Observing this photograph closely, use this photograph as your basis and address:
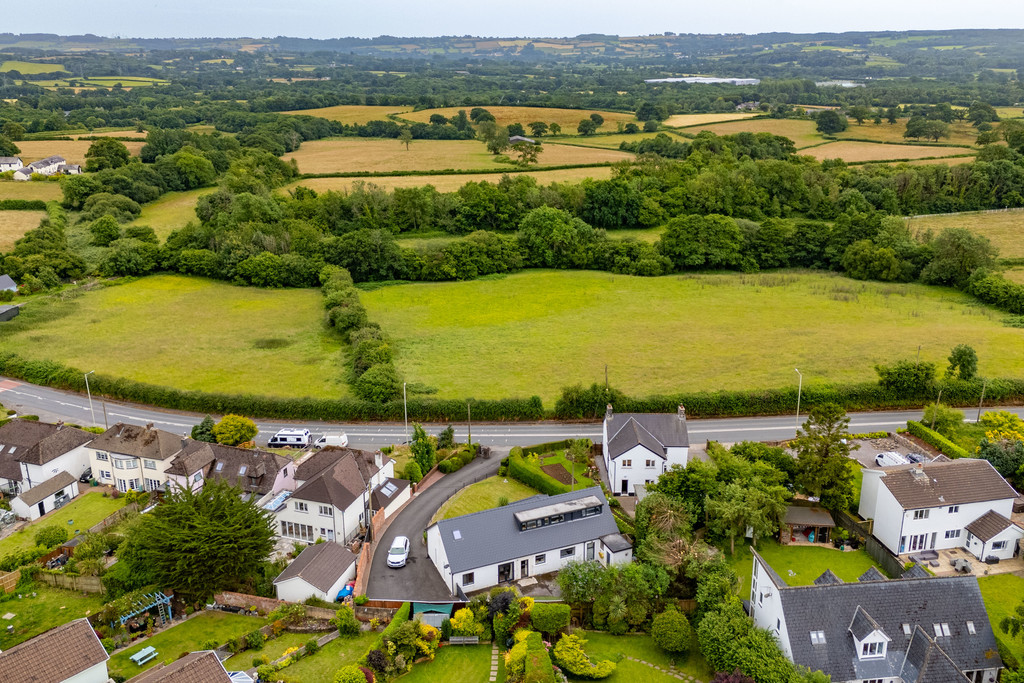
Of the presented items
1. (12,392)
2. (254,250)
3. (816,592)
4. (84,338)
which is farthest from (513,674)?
(254,250)

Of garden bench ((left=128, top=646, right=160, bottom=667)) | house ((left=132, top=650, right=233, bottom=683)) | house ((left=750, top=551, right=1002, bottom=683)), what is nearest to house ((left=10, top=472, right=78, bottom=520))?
garden bench ((left=128, top=646, right=160, bottom=667))

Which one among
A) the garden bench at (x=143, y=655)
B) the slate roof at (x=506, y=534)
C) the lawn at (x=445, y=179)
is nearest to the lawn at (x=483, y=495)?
the slate roof at (x=506, y=534)

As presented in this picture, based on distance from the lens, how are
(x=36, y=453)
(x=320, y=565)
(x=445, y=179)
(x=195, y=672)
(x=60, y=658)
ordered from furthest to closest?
1. (x=445, y=179)
2. (x=36, y=453)
3. (x=320, y=565)
4. (x=60, y=658)
5. (x=195, y=672)

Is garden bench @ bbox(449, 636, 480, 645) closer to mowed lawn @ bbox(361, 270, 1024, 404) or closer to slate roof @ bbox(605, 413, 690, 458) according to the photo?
slate roof @ bbox(605, 413, 690, 458)

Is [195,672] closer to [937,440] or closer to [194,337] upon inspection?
[937,440]

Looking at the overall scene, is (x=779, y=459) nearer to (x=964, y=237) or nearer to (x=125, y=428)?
(x=125, y=428)

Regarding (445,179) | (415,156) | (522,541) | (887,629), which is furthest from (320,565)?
(415,156)

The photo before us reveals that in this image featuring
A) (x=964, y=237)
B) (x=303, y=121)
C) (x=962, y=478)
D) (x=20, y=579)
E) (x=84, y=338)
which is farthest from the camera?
→ (x=303, y=121)
